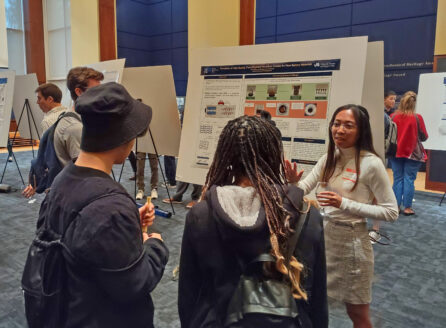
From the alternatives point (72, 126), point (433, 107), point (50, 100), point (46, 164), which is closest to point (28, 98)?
point (50, 100)

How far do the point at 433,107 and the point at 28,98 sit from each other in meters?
5.46

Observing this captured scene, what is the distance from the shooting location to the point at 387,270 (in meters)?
2.92

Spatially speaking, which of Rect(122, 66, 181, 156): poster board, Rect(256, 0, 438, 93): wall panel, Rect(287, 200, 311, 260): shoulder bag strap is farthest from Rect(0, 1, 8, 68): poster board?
Rect(287, 200, 311, 260): shoulder bag strap

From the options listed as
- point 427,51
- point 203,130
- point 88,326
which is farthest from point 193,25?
point 427,51

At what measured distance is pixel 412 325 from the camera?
86.4 inches

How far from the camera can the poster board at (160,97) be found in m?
3.70

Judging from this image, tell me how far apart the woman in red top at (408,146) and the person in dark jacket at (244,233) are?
12.4 feet

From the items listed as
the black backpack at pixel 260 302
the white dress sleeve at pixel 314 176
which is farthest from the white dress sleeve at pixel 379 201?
the black backpack at pixel 260 302

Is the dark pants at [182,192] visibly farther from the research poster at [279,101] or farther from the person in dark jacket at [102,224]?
the person in dark jacket at [102,224]

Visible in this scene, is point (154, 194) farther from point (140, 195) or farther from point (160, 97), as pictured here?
point (160, 97)

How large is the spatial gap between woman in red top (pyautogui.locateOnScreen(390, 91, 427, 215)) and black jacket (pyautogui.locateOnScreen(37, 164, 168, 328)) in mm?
4061

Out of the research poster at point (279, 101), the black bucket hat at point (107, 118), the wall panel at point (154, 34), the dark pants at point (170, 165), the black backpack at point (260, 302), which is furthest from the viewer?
the wall panel at point (154, 34)

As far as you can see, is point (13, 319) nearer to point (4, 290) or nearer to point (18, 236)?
point (4, 290)

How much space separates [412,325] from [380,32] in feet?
19.9
